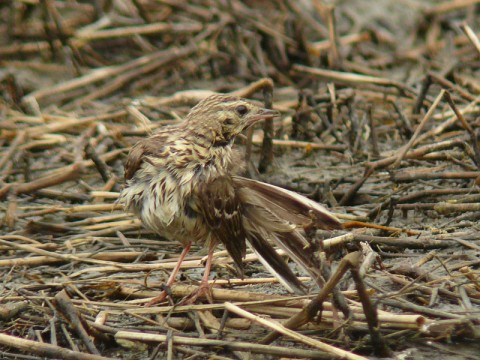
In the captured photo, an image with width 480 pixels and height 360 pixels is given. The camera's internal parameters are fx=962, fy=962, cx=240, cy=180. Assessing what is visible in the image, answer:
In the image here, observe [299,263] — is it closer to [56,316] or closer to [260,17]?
[56,316]

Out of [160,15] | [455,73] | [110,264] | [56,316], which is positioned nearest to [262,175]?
[110,264]

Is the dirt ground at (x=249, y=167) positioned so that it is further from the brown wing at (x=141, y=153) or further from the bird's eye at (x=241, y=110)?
the bird's eye at (x=241, y=110)

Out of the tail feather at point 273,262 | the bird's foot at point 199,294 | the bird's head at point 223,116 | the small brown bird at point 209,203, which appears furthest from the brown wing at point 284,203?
the bird's foot at point 199,294

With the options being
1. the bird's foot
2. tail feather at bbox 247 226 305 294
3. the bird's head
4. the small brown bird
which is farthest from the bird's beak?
the bird's foot

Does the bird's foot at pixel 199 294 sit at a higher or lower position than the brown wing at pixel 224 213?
lower

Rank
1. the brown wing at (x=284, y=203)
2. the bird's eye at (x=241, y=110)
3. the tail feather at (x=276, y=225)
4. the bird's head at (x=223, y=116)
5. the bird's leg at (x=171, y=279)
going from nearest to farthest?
the brown wing at (x=284, y=203)
the tail feather at (x=276, y=225)
the bird's leg at (x=171, y=279)
the bird's head at (x=223, y=116)
the bird's eye at (x=241, y=110)

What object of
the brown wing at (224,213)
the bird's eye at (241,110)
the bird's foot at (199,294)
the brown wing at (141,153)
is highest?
the bird's eye at (241,110)

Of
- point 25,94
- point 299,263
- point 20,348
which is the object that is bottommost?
point 20,348
